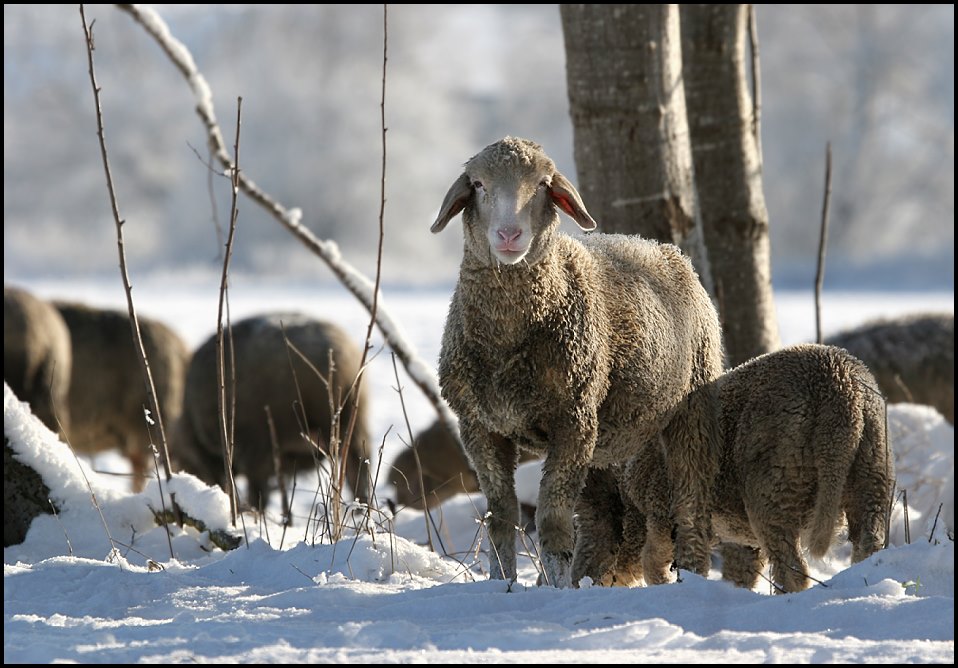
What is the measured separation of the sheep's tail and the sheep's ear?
3.26 ft

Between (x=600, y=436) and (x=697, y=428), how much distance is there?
1.36ft

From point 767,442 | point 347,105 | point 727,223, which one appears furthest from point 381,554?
point 347,105

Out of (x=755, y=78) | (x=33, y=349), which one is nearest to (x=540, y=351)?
(x=755, y=78)

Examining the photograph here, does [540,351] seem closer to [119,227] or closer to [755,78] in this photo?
[119,227]

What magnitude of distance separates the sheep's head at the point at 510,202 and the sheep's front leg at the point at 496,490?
0.54m

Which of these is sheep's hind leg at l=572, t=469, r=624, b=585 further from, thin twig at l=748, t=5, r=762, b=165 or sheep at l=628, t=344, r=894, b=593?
thin twig at l=748, t=5, r=762, b=165

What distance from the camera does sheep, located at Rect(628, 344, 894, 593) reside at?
371 centimetres

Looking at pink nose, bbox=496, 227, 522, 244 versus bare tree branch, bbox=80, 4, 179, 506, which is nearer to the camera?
pink nose, bbox=496, 227, 522, 244

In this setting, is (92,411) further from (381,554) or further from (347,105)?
(347,105)

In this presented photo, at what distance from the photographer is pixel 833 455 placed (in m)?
3.70

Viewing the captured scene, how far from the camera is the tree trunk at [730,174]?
19.0ft

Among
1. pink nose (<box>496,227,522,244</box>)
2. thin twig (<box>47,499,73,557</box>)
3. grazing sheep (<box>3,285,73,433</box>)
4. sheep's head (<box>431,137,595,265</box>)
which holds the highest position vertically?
grazing sheep (<box>3,285,73,433</box>)

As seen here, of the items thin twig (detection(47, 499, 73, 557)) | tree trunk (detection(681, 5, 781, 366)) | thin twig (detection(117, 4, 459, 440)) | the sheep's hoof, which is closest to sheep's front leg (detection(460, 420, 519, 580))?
the sheep's hoof

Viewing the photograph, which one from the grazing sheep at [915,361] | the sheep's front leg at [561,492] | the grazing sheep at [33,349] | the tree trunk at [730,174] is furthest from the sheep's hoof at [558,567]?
the grazing sheep at [33,349]
